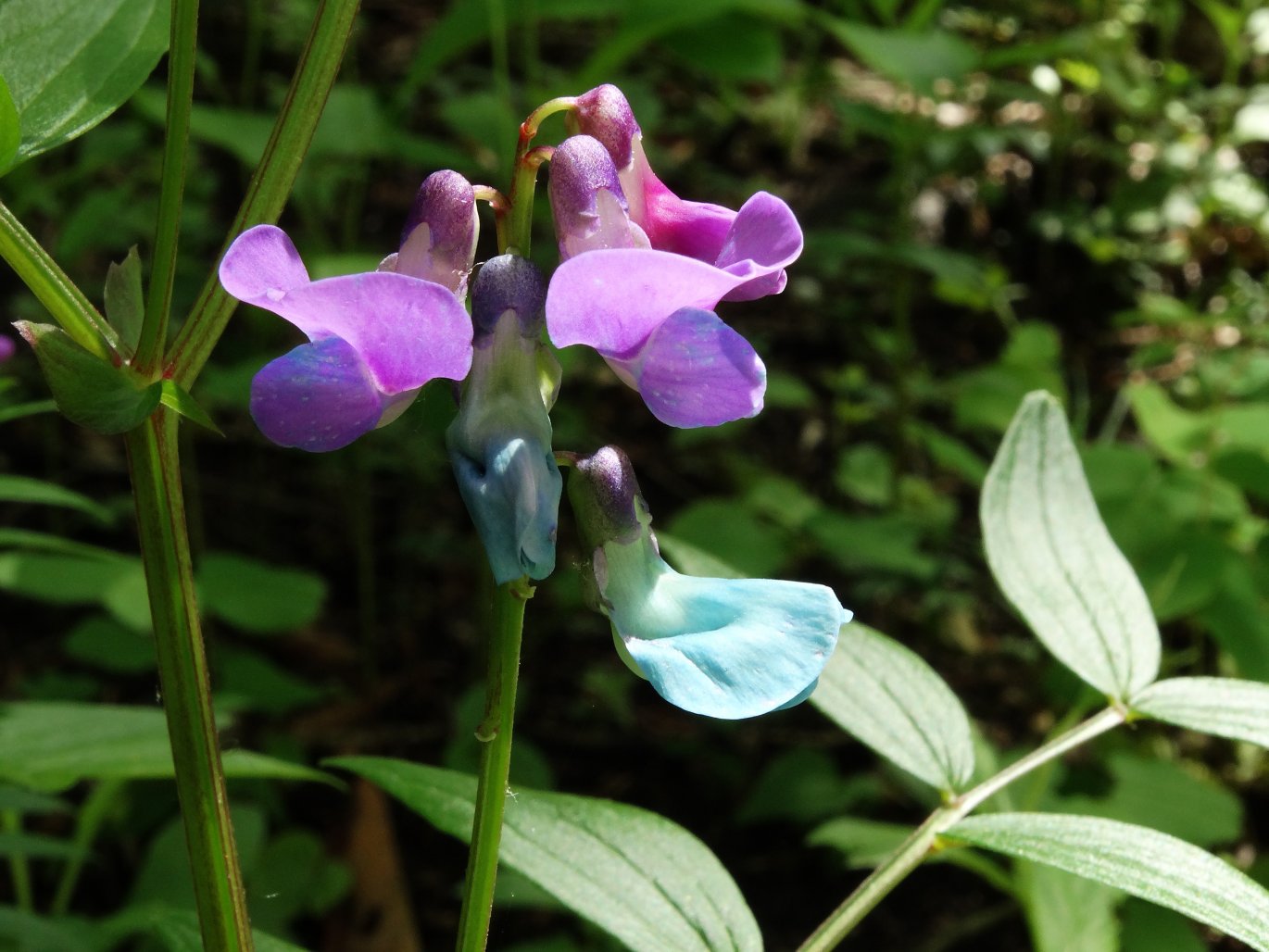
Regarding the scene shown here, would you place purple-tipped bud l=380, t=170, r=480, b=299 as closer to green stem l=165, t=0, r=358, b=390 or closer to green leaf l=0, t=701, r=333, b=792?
green stem l=165, t=0, r=358, b=390

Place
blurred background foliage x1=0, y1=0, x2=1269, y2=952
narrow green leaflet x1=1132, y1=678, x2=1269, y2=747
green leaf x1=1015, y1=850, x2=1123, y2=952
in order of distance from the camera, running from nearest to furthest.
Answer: narrow green leaflet x1=1132, y1=678, x2=1269, y2=747
green leaf x1=1015, y1=850, x2=1123, y2=952
blurred background foliage x1=0, y1=0, x2=1269, y2=952

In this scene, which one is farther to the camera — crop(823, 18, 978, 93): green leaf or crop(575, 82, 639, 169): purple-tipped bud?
crop(823, 18, 978, 93): green leaf

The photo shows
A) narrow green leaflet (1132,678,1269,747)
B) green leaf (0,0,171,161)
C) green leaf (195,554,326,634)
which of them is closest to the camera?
green leaf (0,0,171,161)

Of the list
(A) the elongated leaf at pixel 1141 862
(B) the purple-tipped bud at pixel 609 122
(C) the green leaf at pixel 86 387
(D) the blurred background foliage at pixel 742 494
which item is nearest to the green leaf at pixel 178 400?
(C) the green leaf at pixel 86 387

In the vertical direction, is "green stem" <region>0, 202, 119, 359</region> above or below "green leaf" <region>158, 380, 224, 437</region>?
above

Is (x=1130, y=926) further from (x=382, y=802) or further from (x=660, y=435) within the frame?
(x=660, y=435)

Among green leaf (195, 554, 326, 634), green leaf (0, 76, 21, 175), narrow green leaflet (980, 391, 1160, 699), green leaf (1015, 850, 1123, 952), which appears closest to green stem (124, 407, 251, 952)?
green leaf (0, 76, 21, 175)

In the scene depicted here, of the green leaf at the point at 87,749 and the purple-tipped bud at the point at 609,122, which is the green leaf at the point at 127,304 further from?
the green leaf at the point at 87,749

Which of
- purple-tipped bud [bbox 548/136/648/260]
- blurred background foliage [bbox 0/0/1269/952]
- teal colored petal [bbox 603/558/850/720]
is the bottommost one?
blurred background foliage [bbox 0/0/1269/952]

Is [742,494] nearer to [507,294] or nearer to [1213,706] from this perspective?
[1213,706]
